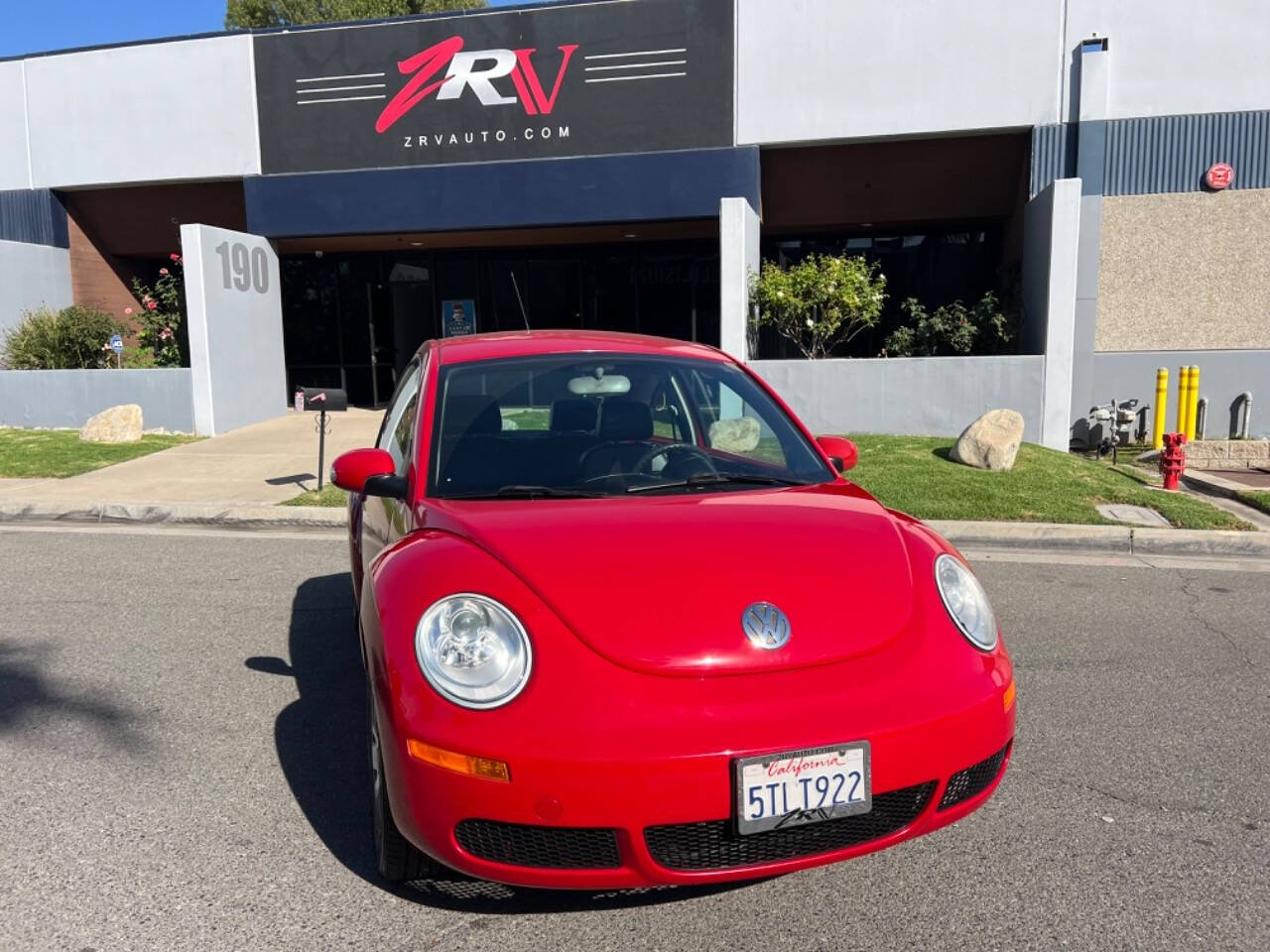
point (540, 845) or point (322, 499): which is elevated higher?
point (540, 845)

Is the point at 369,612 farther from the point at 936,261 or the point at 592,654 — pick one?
the point at 936,261

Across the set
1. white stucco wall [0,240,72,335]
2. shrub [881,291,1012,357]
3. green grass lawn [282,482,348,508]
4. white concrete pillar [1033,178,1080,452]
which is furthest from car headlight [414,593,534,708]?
white stucco wall [0,240,72,335]

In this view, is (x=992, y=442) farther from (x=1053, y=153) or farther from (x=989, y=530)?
(x=1053, y=153)

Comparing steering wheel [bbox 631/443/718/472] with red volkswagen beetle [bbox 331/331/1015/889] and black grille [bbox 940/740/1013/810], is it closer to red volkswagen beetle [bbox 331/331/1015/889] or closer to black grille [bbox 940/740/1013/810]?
red volkswagen beetle [bbox 331/331/1015/889]

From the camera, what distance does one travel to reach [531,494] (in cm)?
328

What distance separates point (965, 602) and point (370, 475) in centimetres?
210

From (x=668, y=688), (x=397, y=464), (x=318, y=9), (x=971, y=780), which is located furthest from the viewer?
(x=318, y=9)

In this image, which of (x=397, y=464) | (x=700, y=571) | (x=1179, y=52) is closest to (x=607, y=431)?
(x=397, y=464)

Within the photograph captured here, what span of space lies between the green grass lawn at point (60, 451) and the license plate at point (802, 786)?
11.1 metres

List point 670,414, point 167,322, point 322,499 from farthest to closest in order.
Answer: point 167,322 → point 322,499 → point 670,414

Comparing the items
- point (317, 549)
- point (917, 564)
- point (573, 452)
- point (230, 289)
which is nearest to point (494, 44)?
point (230, 289)

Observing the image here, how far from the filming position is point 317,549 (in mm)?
7820

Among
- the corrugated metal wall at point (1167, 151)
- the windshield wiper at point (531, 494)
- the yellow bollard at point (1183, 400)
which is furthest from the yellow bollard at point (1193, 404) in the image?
the windshield wiper at point (531, 494)

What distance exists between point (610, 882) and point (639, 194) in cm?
1296
